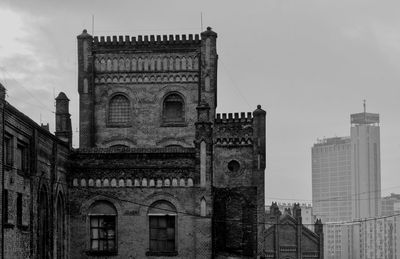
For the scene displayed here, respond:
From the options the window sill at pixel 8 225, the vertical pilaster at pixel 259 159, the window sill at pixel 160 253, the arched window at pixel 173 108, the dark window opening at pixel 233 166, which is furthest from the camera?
the arched window at pixel 173 108

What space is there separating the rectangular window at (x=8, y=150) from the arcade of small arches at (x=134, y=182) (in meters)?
8.70

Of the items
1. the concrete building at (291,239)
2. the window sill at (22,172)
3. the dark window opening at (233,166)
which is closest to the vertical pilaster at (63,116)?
the window sill at (22,172)

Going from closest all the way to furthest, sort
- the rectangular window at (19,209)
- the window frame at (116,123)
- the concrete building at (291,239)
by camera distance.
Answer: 1. the rectangular window at (19,209)
2. the window frame at (116,123)
3. the concrete building at (291,239)

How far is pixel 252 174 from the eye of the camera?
51719 mm

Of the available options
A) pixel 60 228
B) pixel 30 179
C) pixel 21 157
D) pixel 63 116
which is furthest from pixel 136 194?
pixel 21 157

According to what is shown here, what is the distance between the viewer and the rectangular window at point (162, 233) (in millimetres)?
44000

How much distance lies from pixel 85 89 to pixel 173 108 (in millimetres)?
5489

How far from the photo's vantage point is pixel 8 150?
116 feet

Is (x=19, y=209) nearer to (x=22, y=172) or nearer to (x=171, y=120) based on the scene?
(x=22, y=172)

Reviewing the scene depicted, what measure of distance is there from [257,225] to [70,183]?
40.2 ft

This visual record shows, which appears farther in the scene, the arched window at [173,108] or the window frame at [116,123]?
the arched window at [173,108]

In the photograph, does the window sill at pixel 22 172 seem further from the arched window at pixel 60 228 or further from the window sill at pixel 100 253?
the window sill at pixel 100 253

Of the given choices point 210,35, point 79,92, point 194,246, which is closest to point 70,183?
point 194,246

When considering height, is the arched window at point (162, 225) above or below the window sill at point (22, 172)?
below
